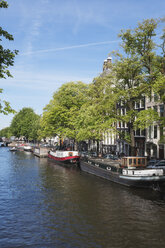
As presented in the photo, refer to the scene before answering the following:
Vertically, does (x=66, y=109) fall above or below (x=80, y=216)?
above

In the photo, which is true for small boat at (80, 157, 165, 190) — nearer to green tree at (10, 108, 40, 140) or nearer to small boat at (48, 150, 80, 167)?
small boat at (48, 150, 80, 167)

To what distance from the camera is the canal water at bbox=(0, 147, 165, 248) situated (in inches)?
725

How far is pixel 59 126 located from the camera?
73.4m

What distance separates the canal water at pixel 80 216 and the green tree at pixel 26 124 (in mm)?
104985

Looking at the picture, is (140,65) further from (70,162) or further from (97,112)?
(70,162)

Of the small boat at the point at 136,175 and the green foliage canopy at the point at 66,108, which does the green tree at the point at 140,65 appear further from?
the green foliage canopy at the point at 66,108

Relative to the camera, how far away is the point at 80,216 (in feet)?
77.0

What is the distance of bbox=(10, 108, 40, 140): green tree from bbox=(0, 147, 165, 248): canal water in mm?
104985

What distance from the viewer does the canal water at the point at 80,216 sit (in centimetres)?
1842

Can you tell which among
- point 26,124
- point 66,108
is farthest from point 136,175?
point 26,124

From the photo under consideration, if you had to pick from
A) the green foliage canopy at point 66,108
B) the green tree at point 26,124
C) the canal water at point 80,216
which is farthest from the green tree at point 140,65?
the green tree at point 26,124

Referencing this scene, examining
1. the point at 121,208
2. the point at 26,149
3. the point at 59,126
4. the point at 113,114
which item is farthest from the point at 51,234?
the point at 26,149

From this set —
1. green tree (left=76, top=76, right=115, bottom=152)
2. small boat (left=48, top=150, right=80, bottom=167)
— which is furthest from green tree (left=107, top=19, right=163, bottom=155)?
small boat (left=48, top=150, right=80, bottom=167)

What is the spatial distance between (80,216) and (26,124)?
13186 centimetres
